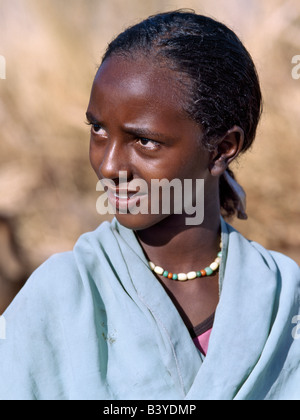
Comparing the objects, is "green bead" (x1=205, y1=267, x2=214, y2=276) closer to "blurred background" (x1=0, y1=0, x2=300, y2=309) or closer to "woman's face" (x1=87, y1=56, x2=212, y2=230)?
"woman's face" (x1=87, y1=56, x2=212, y2=230)

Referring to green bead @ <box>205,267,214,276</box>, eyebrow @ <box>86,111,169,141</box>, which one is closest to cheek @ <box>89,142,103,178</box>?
eyebrow @ <box>86,111,169,141</box>

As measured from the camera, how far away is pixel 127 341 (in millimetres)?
1555

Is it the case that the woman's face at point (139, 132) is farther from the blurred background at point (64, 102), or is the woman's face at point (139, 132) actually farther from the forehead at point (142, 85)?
the blurred background at point (64, 102)

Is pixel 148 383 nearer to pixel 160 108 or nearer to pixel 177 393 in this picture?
pixel 177 393

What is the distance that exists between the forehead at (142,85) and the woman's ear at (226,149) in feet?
0.60

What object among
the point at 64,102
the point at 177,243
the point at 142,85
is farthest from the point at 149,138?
the point at 64,102

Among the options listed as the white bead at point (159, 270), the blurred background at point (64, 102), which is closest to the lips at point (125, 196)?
the white bead at point (159, 270)

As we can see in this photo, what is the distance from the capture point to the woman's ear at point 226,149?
66.0 inches

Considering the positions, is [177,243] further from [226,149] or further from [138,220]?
[226,149]

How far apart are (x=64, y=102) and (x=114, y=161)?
7.78ft

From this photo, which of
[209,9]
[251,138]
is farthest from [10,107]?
[251,138]

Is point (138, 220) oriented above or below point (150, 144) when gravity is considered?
Result: below

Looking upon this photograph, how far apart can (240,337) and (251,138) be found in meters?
0.56

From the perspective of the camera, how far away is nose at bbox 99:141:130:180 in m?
1.52
